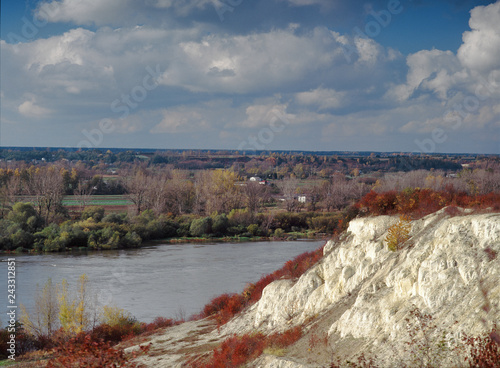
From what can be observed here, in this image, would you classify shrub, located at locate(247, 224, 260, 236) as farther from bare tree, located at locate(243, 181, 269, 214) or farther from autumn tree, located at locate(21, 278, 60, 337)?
autumn tree, located at locate(21, 278, 60, 337)

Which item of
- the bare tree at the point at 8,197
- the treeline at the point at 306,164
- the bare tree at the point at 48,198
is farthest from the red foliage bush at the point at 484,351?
the treeline at the point at 306,164

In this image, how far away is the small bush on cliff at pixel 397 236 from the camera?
52.7 feet

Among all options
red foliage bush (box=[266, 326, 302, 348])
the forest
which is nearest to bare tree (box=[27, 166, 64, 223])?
the forest

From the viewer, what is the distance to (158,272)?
3931cm

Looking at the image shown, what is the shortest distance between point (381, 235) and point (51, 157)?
196 metres

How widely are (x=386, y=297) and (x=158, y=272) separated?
28.4 m

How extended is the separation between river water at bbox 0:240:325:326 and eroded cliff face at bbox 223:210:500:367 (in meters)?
12.8

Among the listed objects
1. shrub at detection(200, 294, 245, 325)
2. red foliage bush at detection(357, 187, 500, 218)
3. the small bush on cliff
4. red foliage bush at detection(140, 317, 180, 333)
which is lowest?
red foliage bush at detection(140, 317, 180, 333)

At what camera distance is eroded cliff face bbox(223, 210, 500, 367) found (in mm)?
11586

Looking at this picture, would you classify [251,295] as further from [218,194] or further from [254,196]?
[218,194]

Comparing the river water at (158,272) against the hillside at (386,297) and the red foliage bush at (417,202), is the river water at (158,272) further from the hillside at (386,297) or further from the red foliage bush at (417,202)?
the red foliage bush at (417,202)

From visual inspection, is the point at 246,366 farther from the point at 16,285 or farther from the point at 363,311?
the point at 16,285

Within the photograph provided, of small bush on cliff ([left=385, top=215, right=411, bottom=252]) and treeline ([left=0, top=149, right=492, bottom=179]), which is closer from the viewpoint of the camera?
small bush on cliff ([left=385, top=215, right=411, bottom=252])

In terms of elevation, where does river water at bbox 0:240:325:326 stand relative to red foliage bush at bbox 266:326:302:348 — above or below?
below
